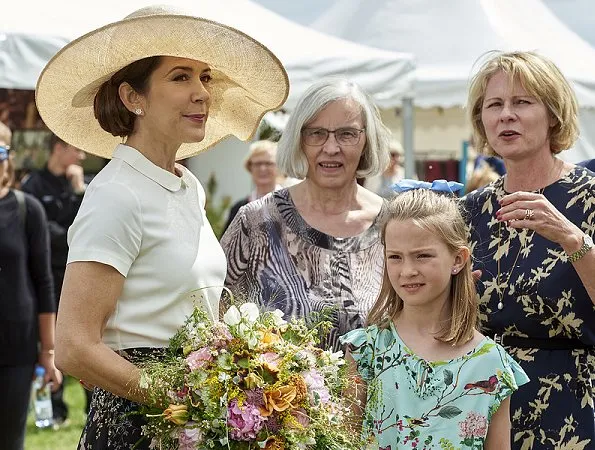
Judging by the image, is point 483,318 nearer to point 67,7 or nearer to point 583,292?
point 583,292

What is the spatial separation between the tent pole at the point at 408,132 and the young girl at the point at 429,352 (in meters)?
5.19

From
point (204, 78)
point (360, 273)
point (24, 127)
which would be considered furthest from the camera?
point (24, 127)

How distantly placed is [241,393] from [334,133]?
167 cm

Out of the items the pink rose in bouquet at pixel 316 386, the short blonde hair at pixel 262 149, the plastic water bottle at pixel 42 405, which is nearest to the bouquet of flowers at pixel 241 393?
the pink rose in bouquet at pixel 316 386

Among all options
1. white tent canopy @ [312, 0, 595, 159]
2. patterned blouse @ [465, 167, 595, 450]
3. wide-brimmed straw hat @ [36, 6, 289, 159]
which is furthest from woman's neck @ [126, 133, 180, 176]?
white tent canopy @ [312, 0, 595, 159]

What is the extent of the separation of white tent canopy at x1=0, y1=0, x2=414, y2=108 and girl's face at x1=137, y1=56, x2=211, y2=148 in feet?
11.6

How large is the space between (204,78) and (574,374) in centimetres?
158

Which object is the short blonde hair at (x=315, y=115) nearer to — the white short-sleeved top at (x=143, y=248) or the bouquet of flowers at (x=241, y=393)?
the white short-sleeved top at (x=143, y=248)

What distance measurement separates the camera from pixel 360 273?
13.3 feet

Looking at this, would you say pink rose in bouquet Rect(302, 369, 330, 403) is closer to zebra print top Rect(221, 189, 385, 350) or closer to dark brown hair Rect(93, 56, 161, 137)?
dark brown hair Rect(93, 56, 161, 137)

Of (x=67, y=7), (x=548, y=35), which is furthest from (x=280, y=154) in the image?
(x=548, y=35)

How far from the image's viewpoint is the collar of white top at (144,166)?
307 centimetres

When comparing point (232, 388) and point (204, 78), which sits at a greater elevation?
point (204, 78)

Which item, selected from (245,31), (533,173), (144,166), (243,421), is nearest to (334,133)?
(533,173)
